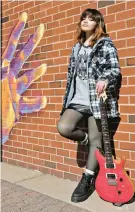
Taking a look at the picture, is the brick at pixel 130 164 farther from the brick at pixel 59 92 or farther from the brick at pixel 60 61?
the brick at pixel 60 61

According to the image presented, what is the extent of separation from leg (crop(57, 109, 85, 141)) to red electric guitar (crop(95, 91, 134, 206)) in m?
0.38

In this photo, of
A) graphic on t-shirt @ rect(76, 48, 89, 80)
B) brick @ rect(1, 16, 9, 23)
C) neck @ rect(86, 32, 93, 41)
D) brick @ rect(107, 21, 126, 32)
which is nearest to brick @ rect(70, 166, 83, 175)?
graphic on t-shirt @ rect(76, 48, 89, 80)

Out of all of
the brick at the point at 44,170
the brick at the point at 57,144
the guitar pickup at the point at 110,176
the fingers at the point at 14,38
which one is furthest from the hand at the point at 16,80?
the guitar pickup at the point at 110,176

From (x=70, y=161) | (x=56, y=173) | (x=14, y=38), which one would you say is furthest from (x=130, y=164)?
(x=14, y=38)

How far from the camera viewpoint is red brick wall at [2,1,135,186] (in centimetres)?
345

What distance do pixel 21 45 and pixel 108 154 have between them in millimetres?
2326

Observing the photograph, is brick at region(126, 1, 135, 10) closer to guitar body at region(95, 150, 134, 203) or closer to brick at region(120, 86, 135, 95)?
brick at region(120, 86, 135, 95)

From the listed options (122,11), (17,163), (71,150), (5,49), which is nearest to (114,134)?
(71,150)

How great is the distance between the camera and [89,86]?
337 centimetres

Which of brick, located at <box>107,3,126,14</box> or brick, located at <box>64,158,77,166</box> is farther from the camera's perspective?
brick, located at <box>64,158,77,166</box>

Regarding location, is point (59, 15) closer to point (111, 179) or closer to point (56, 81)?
point (56, 81)

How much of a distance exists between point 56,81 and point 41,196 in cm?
142

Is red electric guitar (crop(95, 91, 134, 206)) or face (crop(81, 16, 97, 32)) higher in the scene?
face (crop(81, 16, 97, 32))

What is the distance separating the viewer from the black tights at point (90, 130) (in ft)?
11.2
